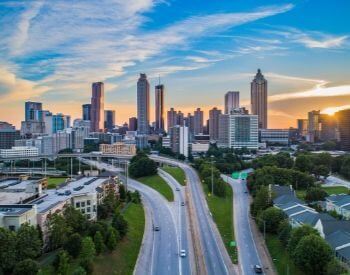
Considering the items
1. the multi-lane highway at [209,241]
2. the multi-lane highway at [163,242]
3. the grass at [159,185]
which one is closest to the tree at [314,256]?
the multi-lane highway at [209,241]

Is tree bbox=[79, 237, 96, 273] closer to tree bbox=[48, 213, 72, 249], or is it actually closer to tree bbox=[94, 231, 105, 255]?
tree bbox=[94, 231, 105, 255]

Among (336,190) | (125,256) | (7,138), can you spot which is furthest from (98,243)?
(7,138)

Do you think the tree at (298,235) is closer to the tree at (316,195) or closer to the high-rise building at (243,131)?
the tree at (316,195)

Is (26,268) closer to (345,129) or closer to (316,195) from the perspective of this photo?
(316,195)

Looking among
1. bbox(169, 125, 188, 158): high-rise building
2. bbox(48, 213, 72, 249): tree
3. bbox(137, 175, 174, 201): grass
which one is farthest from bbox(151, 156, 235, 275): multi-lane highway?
bbox(169, 125, 188, 158): high-rise building

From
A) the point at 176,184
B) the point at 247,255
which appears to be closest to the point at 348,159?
the point at 176,184
